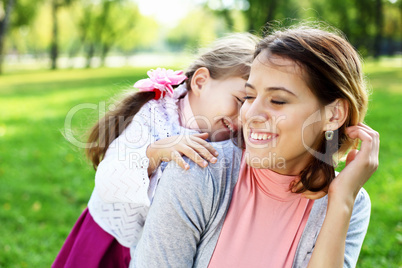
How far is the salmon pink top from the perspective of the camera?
1.75 meters

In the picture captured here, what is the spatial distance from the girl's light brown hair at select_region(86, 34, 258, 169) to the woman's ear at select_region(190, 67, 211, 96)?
38 millimetres

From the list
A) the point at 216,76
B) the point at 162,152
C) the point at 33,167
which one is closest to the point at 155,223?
the point at 162,152

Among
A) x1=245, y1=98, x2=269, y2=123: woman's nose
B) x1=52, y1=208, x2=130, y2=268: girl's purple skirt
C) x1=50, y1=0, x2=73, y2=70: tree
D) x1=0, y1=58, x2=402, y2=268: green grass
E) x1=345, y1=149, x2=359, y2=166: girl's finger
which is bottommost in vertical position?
x1=50, y1=0, x2=73, y2=70: tree

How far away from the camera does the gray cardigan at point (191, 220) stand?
1672 mm

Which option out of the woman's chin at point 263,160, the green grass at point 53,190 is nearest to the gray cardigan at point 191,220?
the woman's chin at point 263,160

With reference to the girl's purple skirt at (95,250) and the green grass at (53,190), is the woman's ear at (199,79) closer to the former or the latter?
the green grass at (53,190)

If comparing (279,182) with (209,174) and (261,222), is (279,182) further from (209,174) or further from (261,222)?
(209,174)

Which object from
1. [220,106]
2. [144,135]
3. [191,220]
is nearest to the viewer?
[191,220]

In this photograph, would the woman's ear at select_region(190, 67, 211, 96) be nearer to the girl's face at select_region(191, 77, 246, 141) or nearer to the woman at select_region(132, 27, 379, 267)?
the girl's face at select_region(191, 77, 246, 141)

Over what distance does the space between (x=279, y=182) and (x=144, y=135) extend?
81 centimetres

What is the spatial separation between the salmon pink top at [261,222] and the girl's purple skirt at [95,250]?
79 cm

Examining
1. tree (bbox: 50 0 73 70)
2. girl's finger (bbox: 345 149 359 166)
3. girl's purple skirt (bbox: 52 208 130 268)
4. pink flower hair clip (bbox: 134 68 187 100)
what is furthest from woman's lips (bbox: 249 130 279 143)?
tree (bbox: 50 0 73 70)

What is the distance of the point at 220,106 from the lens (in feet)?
8.03

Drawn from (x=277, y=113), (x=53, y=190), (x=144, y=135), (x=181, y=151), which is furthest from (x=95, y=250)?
(x=53, y=190)
